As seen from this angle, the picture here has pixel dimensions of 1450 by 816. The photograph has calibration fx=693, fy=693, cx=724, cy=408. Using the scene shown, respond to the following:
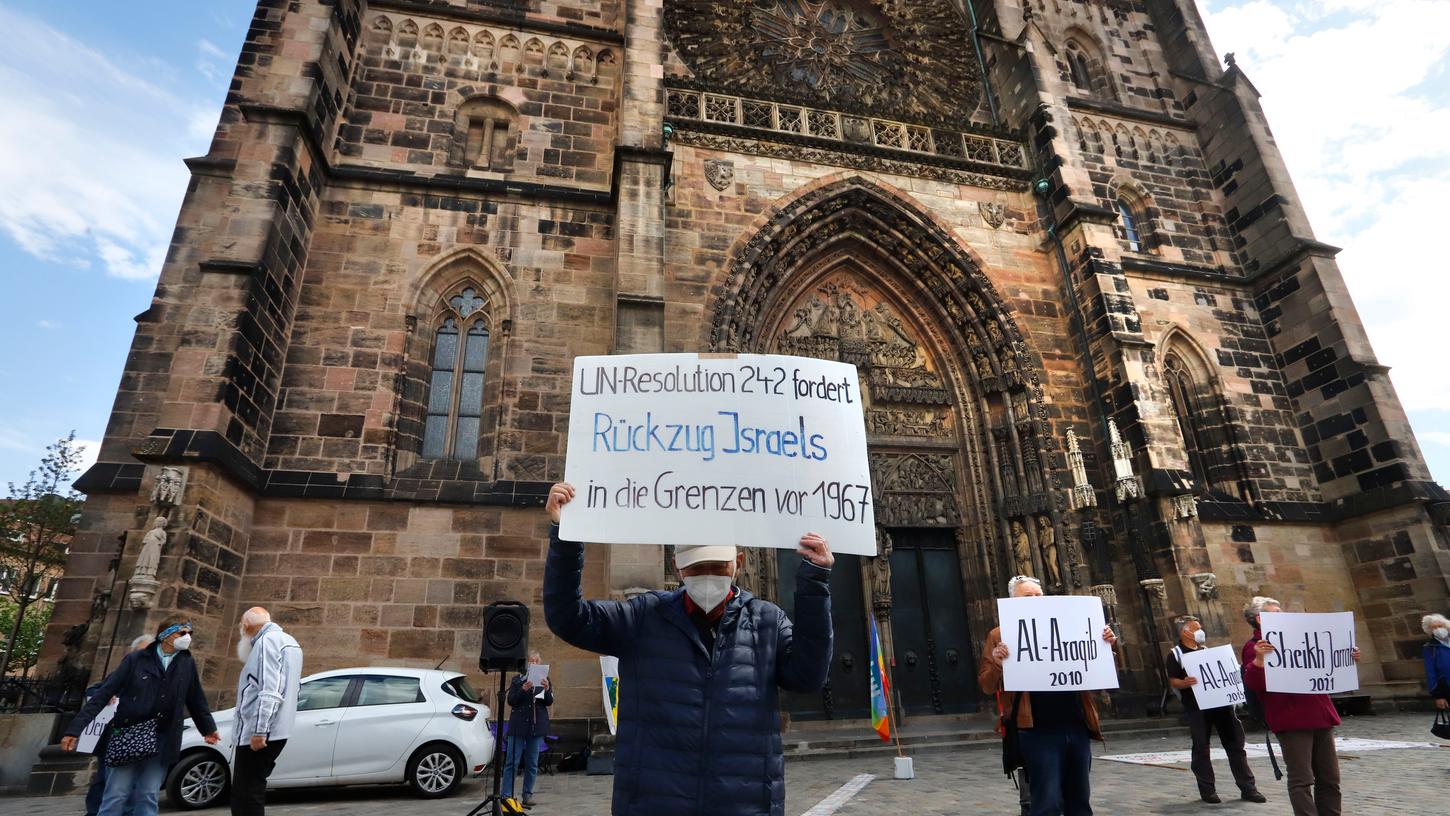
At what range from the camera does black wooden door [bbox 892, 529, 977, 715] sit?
1064cm

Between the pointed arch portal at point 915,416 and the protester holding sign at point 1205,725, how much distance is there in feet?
16.5

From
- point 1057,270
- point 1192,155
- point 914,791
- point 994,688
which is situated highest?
point 1192,155

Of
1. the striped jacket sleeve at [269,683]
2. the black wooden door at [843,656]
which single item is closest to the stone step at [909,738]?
the black wooden door at [843,656]

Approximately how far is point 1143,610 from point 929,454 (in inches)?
152

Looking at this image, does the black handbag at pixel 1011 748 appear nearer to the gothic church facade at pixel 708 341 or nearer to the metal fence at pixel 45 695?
the gothic church facade at pixel 708 341

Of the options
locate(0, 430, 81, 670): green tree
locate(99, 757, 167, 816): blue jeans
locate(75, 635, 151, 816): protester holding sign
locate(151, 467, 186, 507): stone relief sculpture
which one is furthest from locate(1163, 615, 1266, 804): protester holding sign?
locate(0, 430, 81, 670): green tree

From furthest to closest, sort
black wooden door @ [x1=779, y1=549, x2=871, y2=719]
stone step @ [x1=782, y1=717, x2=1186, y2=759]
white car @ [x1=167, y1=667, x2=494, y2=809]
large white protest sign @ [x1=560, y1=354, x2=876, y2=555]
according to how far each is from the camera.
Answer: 1. black wooden door @ [x1=779, y1=549, x2=871, y2=719]
2. stone step @ [x1=782, y1=717, x2=1186, y2=759]
3. white car @ [x1=167, y1=667, x2=494, y2=809]
4. large white protest sign @ [x1=560, y1=354, x2=876, y2=555]

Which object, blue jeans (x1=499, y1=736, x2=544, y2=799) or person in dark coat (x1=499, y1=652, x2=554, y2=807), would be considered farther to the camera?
person in dark coat (x1=499, y1=652, x2=554, y2=807)

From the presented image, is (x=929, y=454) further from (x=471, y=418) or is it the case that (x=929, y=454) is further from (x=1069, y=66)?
(x=1069, y=66)

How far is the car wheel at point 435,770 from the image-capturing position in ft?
20.7

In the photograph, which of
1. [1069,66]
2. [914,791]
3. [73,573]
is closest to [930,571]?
[914,791]

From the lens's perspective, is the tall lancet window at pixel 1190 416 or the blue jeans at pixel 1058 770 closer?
the blue jeans at pixel 1058 770

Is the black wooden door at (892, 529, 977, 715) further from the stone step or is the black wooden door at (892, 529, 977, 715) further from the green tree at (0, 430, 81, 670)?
the green tree at (0, 430, 81, 670)

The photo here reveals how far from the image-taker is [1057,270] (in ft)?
42.1
